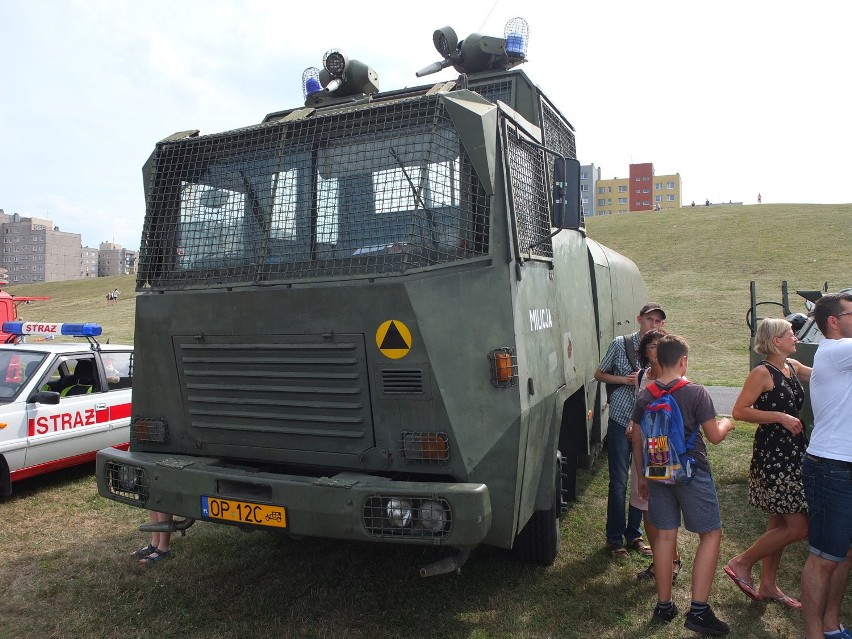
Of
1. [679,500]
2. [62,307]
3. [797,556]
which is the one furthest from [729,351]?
[62,307]

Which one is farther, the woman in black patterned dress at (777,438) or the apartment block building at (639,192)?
the apartment block building at (639,192)

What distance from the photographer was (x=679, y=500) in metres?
3.92

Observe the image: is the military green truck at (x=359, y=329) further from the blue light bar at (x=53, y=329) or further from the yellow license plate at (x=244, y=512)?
the blue light bar at (x=53, y=329)

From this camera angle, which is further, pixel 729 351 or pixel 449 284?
pixel 729 351

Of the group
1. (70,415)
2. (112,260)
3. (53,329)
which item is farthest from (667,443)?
(112,260)

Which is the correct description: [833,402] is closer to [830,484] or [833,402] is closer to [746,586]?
[830,484]

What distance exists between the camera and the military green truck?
3.51 m

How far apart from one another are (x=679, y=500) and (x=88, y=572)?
4.02m

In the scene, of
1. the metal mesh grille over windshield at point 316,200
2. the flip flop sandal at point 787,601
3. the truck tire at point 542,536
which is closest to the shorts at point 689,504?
the truck tire at point 542,536

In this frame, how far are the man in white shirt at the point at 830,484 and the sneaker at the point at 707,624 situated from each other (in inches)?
16.7

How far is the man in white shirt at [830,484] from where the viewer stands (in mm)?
3443

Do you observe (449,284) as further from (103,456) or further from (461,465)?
(103,456)

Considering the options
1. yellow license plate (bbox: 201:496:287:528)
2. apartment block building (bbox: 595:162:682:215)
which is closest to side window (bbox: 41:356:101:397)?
yellow license plate (bbox: 201:496:287:528)

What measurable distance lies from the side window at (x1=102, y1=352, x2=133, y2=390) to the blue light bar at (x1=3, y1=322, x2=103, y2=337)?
1.08 feet
